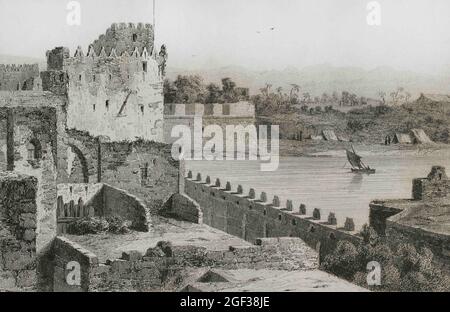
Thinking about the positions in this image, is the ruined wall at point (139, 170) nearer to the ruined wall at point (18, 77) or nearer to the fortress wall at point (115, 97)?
the fortress wall at point (115, 97)

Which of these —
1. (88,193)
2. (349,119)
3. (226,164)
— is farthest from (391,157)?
(88,193)

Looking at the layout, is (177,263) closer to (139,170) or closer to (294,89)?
(294,89)

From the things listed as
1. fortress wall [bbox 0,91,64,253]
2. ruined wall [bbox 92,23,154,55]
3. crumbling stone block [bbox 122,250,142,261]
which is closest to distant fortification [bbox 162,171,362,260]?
ruined wall [bbox 92,23,154,55]

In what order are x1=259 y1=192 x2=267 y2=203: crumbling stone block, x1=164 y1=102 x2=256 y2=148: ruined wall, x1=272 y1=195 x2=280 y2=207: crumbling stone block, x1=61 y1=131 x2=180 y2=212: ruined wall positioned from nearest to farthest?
x1=164 y1=102 x2=256 y2=148: ruined wall → x1=272 y1=195 x2=280 y2=207: crumbling stone block → x1=259 y1=192 x2=267 y2=203: crumbling stone block → x1=61 y1=131 x2=180 y2=212: ruined wall

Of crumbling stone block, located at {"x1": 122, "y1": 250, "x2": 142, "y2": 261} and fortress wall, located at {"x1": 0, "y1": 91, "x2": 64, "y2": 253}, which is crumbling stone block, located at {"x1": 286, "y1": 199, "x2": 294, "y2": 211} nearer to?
crumbling stone block, located at {"x1": 122, "y1": 250, "x2": 142, "y2": 261}
